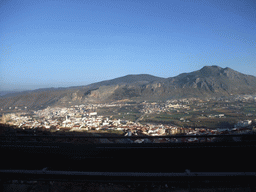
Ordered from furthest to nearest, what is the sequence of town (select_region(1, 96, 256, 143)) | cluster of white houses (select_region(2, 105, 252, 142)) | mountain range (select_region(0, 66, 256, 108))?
mountain range (select_region(0, 66, 256, 108))
town (select_region(1, 96, 256, 143))
cluster of white houses (select_region(2, 105, 252, 142))

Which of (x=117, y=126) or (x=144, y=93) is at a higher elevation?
(x=144, y=93)

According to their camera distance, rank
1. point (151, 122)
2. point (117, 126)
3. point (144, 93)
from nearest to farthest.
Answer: point (117, 126), point (151, 122), point (144, 93)

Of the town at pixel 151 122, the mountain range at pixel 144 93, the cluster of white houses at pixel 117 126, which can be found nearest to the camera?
the cluster of white houses at pixel 117 126

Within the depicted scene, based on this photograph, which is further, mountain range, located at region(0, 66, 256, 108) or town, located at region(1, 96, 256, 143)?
mountain range, located at region(0, 66, 256, 108)

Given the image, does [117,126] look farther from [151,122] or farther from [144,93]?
[144,93]

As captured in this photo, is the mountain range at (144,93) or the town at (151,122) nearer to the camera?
the town at (151,122)

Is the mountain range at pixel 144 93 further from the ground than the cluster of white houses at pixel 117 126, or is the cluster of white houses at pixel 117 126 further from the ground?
the mountain range at pixel 144 93

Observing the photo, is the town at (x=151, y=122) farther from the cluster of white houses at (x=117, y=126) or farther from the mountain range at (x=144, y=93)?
the mountain range at (x=144, y=93)

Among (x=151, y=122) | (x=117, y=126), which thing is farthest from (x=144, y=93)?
(x=117, y=126)

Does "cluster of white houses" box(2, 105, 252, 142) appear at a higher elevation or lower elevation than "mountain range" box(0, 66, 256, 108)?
lower

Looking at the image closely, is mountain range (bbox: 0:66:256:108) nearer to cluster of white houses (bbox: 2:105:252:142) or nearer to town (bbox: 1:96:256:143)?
town (bbox: 1:96:256:143)

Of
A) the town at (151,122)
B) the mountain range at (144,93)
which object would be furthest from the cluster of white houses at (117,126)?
the mountain range at (144,93)

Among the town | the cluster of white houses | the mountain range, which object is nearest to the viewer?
the cluster of white houses

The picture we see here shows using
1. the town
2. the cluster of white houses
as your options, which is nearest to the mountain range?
the town
